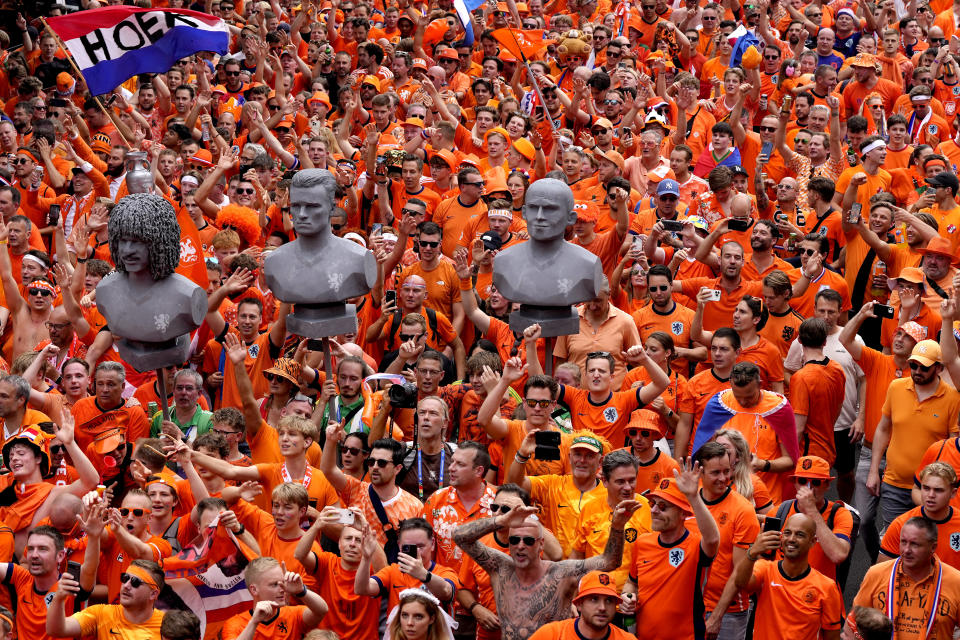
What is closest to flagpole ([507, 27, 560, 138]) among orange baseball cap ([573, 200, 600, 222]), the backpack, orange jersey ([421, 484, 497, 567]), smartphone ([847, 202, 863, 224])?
orange baseball cap ([573, 200, 600, 222])

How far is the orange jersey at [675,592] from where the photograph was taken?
24.1 ft

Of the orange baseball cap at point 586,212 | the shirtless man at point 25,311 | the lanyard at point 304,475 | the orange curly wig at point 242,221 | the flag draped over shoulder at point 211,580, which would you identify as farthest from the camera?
the orange curly wig at point 242,221

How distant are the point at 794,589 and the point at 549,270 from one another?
91.5 inches

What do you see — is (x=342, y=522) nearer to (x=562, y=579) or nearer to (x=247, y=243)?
(x=562, y=579)

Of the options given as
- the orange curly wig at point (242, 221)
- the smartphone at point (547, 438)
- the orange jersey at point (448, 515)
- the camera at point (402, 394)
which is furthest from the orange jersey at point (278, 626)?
the orange curly wig at point (242, 221)

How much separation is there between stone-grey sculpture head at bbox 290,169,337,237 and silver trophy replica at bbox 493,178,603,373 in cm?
110

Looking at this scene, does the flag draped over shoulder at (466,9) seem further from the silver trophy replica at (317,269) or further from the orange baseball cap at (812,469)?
the orange baseball cap at (812,469)

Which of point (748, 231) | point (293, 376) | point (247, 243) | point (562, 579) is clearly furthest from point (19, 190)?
point (562, 579)

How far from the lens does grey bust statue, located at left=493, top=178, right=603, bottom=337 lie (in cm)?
848

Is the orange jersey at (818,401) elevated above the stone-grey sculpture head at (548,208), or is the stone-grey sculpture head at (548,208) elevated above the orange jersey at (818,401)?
the stone-grey sculpture head at (548,208)

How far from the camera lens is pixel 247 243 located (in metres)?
11.8

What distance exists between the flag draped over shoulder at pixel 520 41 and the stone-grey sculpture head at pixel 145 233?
710 cm

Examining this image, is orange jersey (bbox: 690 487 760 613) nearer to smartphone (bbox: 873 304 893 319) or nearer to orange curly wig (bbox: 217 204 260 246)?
smartphone (bbox: 873 304 893 319)

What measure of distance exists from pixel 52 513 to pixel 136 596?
121cm
